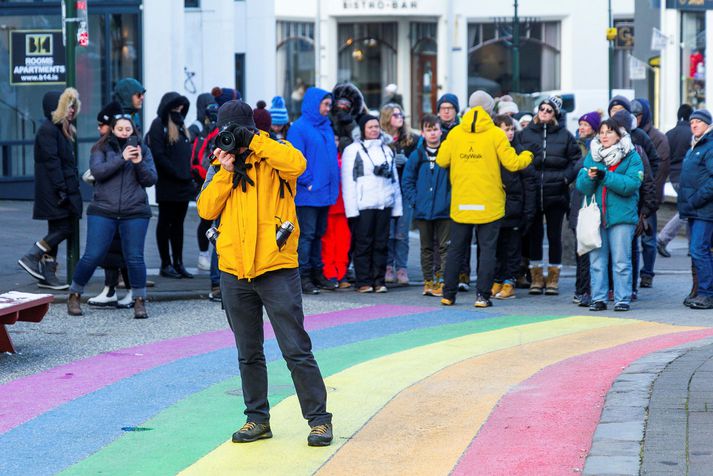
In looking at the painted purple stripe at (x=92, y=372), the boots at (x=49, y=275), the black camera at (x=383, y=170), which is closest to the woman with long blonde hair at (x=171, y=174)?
the boots at (x=49, y=275)

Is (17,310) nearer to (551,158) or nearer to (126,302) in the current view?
(126,302)

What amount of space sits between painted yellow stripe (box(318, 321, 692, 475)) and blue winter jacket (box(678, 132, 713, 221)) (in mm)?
2089

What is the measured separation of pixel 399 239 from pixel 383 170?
3.22 ft

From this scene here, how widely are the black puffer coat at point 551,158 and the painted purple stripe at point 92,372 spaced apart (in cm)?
258

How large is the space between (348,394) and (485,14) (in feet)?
134

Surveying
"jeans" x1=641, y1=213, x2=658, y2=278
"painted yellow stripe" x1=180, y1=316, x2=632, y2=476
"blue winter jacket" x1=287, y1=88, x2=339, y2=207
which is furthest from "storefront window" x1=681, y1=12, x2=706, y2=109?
"painted yellow stripe" x1=180, y1=316, x2=632, y2=476

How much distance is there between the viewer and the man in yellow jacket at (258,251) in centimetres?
706

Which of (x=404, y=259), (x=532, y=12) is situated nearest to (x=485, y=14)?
(x=532, y=12)

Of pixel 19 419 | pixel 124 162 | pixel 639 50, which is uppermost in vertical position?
pixel 639 50

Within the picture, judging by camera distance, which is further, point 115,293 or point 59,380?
point 115,293

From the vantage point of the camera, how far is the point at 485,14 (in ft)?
158

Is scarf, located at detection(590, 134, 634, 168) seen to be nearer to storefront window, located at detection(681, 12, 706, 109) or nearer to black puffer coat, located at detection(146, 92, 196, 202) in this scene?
black puffer coat, located at detection(146, 92, 196, 202)

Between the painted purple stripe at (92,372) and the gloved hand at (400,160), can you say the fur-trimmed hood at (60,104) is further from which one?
the gloved hand at (400,160)

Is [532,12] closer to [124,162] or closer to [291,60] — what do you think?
[291,60]
